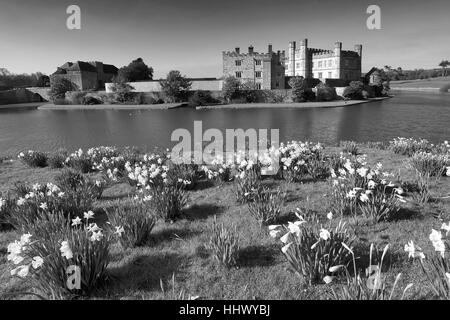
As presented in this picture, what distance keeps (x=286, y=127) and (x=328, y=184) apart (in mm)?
22513

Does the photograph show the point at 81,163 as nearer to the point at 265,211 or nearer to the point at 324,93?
the point at 265,211

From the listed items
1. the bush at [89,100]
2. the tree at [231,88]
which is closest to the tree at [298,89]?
the tree at [231,88]

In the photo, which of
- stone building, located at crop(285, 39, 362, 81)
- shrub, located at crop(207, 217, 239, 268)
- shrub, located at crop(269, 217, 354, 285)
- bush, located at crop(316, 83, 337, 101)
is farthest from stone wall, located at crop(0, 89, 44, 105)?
shrub, located at crop(269, 217, 354, 285)

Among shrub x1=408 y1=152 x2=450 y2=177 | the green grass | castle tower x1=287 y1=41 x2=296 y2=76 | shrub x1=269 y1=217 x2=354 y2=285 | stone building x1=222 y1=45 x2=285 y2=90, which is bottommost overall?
the green grass

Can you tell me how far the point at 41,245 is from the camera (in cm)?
396

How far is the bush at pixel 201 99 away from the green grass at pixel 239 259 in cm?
5092

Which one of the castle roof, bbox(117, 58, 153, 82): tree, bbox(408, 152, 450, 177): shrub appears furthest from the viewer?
the castle roof

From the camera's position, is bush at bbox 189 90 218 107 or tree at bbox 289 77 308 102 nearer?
bush at bbox 189 90 218 107

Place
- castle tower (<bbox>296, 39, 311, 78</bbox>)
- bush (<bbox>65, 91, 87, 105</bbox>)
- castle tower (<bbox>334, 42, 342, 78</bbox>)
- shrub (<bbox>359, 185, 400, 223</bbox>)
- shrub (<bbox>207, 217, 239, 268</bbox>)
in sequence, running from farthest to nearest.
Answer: castle tower (<bbox>296, 39, 311, 78</bbox>) → castle tower (<bbox>334, 42, 342, 78</bbox>) → bush (<bbox>65, 91, 87, 105</bbox>) → shrub (<bbox>359, 185, 400, 223</bbox>) → shrub (<bbox>207, 217, 239, 268</bbox>)

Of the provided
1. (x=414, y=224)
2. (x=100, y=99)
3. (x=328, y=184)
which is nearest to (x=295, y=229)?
(x=414, y=224)

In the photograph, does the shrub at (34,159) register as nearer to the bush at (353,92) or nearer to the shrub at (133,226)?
the shrub at (133,226)

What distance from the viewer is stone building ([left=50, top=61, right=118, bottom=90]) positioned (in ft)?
234

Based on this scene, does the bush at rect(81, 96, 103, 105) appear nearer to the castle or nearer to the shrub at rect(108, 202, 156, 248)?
the castle

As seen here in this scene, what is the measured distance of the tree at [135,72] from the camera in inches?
2751
